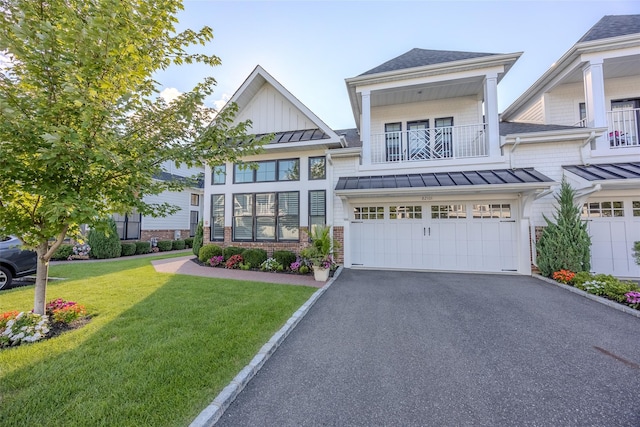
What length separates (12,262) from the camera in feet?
22.4

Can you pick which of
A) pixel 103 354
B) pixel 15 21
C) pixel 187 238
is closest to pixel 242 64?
pixel 15 21

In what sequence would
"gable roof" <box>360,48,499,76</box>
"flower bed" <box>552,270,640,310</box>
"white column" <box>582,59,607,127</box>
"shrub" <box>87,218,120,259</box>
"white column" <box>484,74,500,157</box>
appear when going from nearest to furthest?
"flower bed" <box>552,270,640,310</box>
"white column" <box>582,59,607,127</box>
"white column" <box>484,74,500,157</box>
"gable roof" <box>360,48,499,76</box>
"shrub" <box>87,218,120,259</box>

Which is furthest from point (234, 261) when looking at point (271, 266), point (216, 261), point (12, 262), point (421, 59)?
point (421, 59)

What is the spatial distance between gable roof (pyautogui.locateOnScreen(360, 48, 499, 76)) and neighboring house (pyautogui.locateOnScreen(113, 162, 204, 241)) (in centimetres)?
1084

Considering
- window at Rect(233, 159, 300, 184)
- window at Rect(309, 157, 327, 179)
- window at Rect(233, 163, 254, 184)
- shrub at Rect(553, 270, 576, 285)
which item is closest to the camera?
shrub at Rect(553, 270, 576, 285)

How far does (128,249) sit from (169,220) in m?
3.90

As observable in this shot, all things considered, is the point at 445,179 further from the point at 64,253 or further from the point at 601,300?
the point at 64,253

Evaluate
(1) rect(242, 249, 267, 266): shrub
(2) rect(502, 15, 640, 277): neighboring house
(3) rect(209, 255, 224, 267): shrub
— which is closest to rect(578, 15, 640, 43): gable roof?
(2) rect(502, 15, 640, 277): neighboring house

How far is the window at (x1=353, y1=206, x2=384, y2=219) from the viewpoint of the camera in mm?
9266

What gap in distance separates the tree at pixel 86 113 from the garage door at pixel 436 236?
6509mm

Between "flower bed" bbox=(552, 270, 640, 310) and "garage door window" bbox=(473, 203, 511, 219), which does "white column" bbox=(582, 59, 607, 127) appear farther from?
"flower bed" bbox=(552, 270, 640, 310)

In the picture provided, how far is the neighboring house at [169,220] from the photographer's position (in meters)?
14.8

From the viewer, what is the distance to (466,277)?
778 cm

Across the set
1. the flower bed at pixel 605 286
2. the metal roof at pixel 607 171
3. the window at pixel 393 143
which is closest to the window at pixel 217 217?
the window at pixel 393 143
